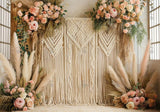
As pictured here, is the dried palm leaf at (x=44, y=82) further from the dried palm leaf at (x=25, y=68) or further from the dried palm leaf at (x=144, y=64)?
the dried palm leaf at (x=144, y=64)

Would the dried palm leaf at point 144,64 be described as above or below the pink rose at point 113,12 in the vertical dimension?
below

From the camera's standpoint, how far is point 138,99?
10.8ft

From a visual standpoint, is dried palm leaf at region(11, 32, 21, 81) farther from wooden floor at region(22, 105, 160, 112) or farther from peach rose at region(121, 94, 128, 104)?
peach rose at region(121, 94, 128, 104)

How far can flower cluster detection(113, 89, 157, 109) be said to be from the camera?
10.7 ft

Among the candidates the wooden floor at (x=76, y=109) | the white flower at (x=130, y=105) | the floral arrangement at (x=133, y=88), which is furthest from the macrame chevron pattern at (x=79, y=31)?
the white flower at (x=130, y=105)

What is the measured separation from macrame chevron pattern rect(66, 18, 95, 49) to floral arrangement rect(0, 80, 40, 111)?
4.34 feet

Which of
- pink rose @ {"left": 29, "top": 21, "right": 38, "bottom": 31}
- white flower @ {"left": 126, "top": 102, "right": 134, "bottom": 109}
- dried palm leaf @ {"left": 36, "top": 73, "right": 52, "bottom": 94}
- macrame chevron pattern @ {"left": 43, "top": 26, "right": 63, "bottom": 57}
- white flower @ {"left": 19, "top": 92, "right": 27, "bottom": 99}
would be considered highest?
pink rose @ {"left": 29, "top": 21, "right": 38, "bottom": 31}

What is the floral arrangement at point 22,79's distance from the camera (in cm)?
314

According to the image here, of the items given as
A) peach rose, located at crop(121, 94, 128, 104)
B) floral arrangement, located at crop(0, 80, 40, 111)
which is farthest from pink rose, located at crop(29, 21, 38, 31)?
peach rose, located at crop(121, 94, 128, 104)

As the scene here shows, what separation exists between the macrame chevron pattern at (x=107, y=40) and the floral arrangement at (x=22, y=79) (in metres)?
1.16

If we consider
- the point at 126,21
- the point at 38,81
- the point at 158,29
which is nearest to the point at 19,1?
the point at 38,81

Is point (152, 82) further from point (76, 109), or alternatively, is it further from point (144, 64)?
point (76, 109)

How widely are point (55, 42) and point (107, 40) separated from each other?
1.03 m

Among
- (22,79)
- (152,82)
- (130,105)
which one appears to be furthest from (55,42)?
(152,82)
